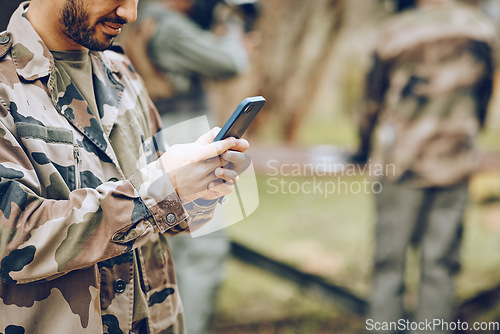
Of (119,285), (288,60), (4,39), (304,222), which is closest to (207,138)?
(119,285)

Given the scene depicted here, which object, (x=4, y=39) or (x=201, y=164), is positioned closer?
(x=201, y=164)

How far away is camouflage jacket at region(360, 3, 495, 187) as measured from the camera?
2.65 meters

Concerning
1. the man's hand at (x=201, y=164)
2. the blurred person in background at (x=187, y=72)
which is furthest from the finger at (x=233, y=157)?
the blurred person in background at (x=187, y=72)

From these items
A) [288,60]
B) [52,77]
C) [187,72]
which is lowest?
[288,60]

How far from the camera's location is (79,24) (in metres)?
1.19

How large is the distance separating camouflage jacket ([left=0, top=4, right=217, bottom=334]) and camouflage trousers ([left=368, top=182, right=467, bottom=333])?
1.78m

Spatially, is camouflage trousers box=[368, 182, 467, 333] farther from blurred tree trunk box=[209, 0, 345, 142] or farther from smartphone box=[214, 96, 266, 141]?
blurred tree trunk box=[209, 0, 345, 142]

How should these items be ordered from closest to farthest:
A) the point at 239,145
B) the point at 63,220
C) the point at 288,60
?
the point at 63,220 → the point at 239,145 → the point at 288,60

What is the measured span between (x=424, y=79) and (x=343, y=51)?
26.3 ft

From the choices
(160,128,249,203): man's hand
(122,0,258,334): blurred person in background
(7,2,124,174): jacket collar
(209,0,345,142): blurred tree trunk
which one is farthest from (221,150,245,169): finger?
(209,0,345,142): blurred tree trunk

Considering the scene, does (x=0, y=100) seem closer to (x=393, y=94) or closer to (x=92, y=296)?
(x=92, y=296)

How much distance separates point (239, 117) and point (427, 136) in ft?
6.12

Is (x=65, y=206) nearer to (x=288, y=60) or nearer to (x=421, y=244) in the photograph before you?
(x=421, y=244)

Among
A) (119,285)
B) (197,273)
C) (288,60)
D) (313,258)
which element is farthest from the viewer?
(288,60)
